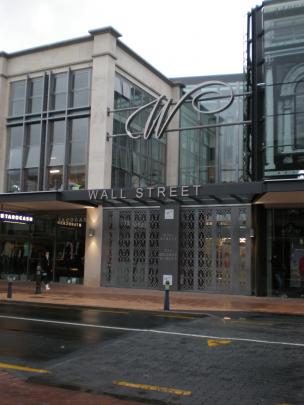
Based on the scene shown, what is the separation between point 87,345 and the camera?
10047 millimetres

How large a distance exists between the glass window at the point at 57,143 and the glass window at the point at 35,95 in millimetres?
1599

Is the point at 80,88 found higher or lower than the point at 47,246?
higher

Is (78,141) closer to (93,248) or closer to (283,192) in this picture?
(93,248)

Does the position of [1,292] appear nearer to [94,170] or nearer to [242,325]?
[94,170]

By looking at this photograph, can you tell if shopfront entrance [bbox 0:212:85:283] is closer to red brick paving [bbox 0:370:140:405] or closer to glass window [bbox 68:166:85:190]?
glass window [bbox 68:166:85:190]

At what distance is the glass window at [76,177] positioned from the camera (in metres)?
26.6

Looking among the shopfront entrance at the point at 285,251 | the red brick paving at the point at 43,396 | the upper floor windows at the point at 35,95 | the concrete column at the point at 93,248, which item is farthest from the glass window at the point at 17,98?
the red brick paving at the point at 43,396

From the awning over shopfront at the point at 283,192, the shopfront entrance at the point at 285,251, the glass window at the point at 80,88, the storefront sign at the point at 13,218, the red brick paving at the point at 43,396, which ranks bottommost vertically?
the red brick paving at the point at 43,396

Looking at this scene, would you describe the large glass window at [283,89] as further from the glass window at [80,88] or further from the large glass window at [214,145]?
the glass window at [80,88]

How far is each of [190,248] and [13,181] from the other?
11.2 metres

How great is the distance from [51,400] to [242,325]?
24.9 ft

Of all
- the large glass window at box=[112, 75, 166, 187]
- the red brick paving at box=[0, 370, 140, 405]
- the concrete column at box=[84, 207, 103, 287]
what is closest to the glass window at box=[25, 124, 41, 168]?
the large glass window at box=[112, 75, 166, 187]

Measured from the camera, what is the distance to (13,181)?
28.8 meters

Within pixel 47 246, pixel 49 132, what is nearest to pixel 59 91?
pixel 49 132
